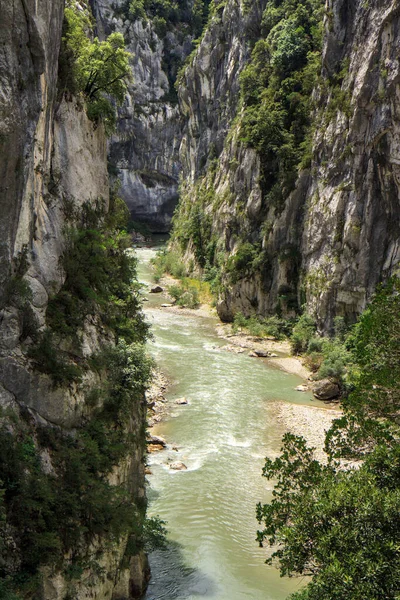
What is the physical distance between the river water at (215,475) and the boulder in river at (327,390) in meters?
0.70

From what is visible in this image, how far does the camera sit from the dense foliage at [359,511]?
7293mm

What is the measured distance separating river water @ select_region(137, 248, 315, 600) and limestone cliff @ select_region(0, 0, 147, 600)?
2.06 m

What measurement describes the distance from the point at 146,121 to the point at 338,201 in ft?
199

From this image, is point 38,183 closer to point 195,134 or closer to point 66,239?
point 66,239

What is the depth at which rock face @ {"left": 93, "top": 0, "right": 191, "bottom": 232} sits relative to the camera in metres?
83.2

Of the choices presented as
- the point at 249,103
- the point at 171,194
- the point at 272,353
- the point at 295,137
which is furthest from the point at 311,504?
the point at 171,194

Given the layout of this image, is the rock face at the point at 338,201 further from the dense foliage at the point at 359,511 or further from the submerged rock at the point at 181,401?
the dense foliage at the point at 359,511

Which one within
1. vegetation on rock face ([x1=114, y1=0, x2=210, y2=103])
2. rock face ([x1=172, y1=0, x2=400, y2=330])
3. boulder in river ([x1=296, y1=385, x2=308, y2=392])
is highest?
vegetation on rock face ([x1=114, y1=0, x2=210, y2=103])

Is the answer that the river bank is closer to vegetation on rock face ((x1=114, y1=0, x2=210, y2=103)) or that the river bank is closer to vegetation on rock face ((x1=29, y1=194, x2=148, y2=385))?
vegetation on rock face ((x1=29, y1=194, x2=148, y2=385))

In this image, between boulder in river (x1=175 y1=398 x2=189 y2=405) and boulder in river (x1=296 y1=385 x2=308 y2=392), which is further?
boulder in river (x1=296 y1=385 x2=308 y2=392)

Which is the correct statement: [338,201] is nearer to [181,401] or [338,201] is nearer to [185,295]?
[181,401]

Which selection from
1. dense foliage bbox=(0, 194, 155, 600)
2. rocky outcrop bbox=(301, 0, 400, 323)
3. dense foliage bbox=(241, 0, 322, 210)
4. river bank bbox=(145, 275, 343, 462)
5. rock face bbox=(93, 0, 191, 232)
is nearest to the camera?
dense foliage bbox=(0, 194, 155, 600)

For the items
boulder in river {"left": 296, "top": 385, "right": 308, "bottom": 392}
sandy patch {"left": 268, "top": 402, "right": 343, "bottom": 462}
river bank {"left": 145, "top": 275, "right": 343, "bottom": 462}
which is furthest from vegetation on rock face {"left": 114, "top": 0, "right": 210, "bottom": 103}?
sandy patch {"left": 268, "top": 402, "right": 343, "bottom": 462}

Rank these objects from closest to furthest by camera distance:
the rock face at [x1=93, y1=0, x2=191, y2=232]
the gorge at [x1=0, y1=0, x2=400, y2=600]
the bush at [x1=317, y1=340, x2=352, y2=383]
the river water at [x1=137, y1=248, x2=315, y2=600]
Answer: the gorge at [x1=0, y1=0, x2=400, y2=600], the river water at [x1=137, y1=248, x2=315, y2=600], the bush at [x1=317, y1=340, x2=352, y2=383], the rock face at [x1=93, y1=0, x2=191, y2=232]
